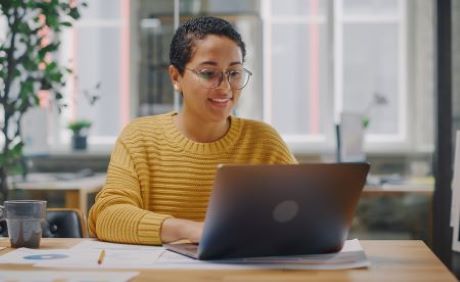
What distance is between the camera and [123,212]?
1.64 m

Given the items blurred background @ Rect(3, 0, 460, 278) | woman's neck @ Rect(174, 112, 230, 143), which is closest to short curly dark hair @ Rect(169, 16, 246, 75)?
woman's neck @ Rect(174, 112, 230, 143)

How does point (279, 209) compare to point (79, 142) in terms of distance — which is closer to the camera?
point (279, 209)

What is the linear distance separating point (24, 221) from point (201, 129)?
545mm

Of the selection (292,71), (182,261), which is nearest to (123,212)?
(182,261)

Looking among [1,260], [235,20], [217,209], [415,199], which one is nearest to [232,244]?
[217,209]

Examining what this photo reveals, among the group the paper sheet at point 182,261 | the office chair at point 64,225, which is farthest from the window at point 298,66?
the paper sheet at point 182,261

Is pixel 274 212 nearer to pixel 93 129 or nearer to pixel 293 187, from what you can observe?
pixel 293 187

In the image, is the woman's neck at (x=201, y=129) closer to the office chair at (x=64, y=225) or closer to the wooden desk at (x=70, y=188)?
the office chair at (x=64, y=225)

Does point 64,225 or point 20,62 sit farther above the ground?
point 20,62

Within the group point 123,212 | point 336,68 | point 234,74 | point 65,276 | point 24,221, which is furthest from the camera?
point 336,68

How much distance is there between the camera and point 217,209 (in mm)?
1269

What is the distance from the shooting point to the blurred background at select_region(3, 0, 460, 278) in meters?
6.00

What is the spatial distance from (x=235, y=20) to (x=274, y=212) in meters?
4.81

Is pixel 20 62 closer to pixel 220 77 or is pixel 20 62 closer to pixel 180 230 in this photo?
pixel 220 77
